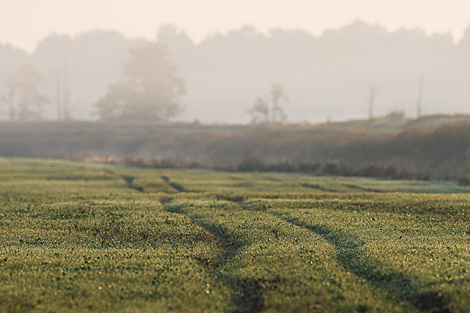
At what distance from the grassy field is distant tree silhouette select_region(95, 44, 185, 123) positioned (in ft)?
365

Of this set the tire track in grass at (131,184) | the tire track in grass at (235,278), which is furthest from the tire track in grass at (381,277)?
the tire track in grass at (131,184)

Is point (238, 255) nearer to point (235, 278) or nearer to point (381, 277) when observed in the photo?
point (235, 278)

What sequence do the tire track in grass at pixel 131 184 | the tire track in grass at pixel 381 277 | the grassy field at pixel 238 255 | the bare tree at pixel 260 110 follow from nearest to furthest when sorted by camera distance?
the tire track in grass at pixel 381 277
the grassy field at pixel 238 255
the tire track in grass at pixel 131 184
the bare tree at pixel 260 110

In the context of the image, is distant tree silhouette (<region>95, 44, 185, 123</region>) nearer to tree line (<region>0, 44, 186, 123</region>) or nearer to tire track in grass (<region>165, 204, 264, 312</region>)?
tree line (<region>0, 44, 186, 123</region>)

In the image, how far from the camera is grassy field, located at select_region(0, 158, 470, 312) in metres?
10.8

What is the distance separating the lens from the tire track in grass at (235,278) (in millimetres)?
10927

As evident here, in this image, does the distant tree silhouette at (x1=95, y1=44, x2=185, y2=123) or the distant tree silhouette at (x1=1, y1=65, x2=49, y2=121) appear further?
the distant tree silhouette at (x1=1, y1=65, x2=49, y2=121)

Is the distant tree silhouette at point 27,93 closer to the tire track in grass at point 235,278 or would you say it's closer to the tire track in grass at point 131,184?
the tire track in grass at point 131,184

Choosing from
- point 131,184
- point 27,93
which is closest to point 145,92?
point 27,93

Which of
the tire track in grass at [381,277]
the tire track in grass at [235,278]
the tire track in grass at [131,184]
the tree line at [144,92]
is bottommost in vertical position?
the tire track in grass at [131,184]

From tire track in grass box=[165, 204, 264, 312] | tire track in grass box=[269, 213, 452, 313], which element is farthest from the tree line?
tire track in grass box=[269, 213, 452, 313]

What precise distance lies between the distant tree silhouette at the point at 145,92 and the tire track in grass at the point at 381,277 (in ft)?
393

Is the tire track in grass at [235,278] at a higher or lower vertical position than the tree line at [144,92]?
lower

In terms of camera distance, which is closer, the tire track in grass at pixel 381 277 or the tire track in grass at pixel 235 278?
the tire track in grass at pixel 381 277
